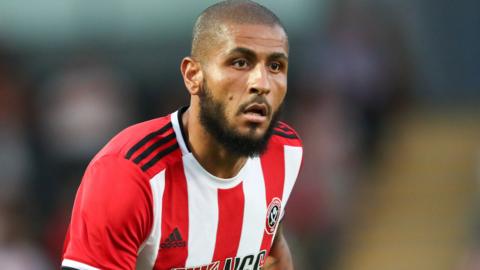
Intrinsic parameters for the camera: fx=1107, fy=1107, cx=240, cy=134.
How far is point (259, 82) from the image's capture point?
4.16 m

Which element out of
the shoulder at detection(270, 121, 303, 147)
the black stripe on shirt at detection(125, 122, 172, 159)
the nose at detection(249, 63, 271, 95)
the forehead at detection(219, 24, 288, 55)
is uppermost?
the forehead at detection(219, 24, 288, 55)

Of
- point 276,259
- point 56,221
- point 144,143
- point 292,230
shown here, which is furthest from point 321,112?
point 144,143

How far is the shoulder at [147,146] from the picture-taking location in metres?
4.21

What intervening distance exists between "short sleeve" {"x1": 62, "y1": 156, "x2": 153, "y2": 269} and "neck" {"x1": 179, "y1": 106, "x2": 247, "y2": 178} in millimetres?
379

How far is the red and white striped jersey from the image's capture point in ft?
13.3

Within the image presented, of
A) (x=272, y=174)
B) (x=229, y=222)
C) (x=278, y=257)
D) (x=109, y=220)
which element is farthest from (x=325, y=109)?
(x=109, y=220)

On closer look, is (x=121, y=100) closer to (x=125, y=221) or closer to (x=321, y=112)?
(x=321, y=112)

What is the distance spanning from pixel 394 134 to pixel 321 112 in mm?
1635

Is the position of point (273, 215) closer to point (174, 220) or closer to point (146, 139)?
point (174, 220)

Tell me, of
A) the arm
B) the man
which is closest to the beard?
the man

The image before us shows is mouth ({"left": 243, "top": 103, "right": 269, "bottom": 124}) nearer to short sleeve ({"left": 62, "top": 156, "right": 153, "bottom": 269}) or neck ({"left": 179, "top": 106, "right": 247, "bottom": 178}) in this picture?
neck ({"left": 179, "top": 106, "right": 247, "bottom": 178})

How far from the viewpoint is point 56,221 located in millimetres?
8867

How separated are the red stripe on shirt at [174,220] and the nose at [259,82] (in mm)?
472

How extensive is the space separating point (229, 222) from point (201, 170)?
254 mm
